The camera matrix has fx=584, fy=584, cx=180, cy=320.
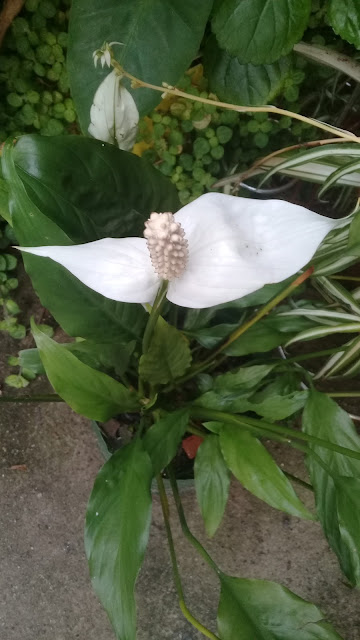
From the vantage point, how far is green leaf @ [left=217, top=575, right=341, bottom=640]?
58 centimetres

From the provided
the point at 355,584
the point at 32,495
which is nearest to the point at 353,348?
the point at 355,584

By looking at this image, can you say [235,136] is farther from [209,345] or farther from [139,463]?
[139,463]

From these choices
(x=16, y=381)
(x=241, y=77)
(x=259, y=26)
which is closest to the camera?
(x=259, y=26)

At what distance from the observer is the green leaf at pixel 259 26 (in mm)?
619

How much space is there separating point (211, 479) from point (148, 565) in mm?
429

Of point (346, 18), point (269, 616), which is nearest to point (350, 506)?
point (269, 616)

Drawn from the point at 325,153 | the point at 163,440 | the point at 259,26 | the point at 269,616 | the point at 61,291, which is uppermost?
the point at 259,26

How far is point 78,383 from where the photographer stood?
0.52 m

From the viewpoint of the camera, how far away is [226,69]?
29.3 inches

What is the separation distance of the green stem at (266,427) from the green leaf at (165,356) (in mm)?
49

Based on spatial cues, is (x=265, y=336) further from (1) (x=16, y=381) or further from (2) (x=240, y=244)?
(1) (x=16, y=381)

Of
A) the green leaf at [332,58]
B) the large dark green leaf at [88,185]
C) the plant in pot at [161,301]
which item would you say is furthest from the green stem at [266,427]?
the green leaf at [332,58]

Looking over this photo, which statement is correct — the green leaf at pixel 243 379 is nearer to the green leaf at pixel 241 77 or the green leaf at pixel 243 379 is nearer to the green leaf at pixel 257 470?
the green leaf at pixel 257 470

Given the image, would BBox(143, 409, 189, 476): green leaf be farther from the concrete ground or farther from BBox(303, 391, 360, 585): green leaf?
the concrete ground
